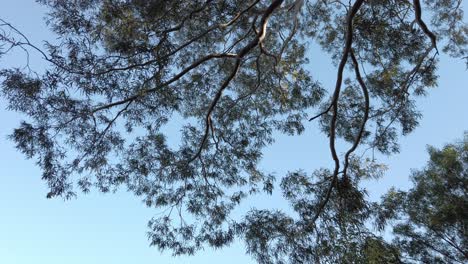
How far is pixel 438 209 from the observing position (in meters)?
9.91

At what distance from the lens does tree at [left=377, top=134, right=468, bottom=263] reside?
975 centimetres

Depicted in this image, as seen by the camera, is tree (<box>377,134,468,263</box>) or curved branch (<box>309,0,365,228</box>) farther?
tree (<box>377,134,468,263</box>)

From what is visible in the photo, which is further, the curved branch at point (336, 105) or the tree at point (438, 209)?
the tree at point (438, 209)

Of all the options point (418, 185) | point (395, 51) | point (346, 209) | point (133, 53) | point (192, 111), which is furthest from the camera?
point (418, 185)

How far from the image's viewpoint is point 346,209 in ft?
19.2

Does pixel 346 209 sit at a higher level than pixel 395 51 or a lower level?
lower

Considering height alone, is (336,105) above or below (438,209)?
below

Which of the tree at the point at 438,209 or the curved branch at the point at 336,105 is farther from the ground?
the tree at the point at 438,209

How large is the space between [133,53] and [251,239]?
2952mm

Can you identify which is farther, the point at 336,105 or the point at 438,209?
the point at 438,209

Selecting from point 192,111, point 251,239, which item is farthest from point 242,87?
point 251,239

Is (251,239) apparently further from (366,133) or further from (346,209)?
(366,133)

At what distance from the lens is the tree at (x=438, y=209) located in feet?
32.0

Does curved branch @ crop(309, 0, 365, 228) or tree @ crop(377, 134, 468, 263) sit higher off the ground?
tree @ crop(377, 134, 468, 263)
